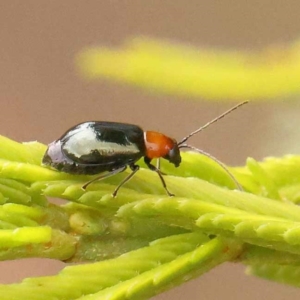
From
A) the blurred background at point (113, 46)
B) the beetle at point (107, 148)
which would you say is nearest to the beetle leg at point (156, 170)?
the beetle at point (107, 148)

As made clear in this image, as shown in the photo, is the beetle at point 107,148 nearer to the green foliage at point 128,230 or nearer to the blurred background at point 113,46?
the green foliage at point 128,230

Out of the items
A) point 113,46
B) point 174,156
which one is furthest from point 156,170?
point 113,46

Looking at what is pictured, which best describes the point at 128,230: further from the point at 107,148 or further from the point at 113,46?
the point at 113,46

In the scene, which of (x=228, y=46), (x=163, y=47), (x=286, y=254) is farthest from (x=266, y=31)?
(x=286, y=254)

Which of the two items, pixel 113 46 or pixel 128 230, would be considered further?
pixel 113 46

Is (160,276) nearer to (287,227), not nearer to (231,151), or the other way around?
(287,227)

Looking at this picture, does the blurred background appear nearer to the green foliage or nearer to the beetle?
the beetle
